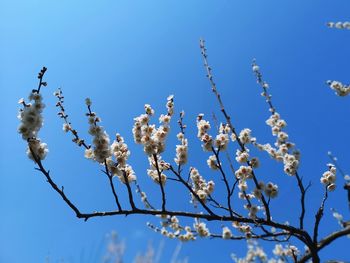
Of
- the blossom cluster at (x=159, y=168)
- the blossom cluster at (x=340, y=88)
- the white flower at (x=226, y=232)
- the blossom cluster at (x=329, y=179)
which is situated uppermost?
the blossom cluster at (x=340, y=88)

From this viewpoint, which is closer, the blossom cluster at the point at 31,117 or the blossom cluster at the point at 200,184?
the blossom cluster at the point at 31,117

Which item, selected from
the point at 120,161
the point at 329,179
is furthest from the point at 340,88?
the point at 120,161

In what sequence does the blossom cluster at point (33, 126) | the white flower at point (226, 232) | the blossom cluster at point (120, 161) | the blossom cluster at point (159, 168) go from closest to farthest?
the blossom cluster at point (33, 126) → the blossom cluster at point (120, 161) → the blossom cluster at point (159, 168) → the white flower at point (226, 232)

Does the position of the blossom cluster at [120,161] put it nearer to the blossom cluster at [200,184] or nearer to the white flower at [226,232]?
the blossom cluster at [200,184]

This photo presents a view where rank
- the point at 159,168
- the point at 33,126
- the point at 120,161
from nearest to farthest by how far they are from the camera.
Answer: 1. the point at 33,126
2. the point at 120,161
3. the point at 159,168

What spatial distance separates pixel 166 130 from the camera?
19.4 ft

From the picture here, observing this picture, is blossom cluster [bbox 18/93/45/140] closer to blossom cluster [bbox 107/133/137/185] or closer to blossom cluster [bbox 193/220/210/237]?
blossom cluster [bbox 107/133/137/185]

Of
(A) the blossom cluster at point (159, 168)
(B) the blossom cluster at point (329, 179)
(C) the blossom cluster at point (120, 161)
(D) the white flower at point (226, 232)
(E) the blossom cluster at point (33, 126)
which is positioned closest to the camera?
(E) the blossom cluster at point (33, 126)

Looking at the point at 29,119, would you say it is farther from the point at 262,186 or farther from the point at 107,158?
the point at 262,186

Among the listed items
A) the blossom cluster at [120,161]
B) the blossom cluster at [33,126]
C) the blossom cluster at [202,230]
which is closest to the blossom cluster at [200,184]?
the blossom cluster at [202,230]

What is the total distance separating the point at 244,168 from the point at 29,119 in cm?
318

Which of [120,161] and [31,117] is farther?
[120,161]

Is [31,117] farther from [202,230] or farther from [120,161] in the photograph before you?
[202,230]

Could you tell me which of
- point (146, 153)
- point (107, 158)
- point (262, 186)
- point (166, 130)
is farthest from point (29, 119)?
point (262, 186)
